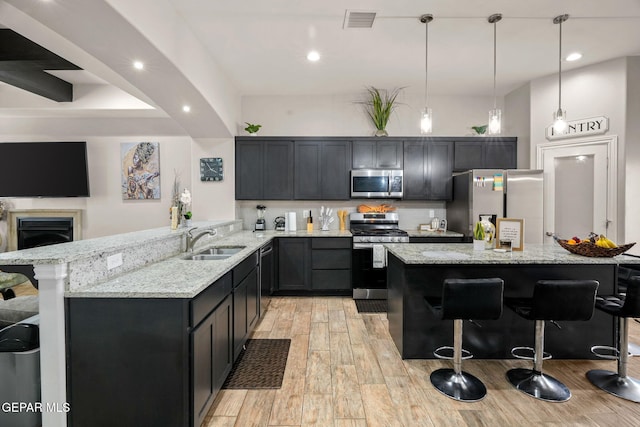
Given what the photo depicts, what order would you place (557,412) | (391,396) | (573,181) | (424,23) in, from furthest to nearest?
(573,181), (424,23), (391,396), (557,412)

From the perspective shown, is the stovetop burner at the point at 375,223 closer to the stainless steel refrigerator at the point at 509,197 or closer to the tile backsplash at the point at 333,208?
the tile backsplash at the point at 333,208

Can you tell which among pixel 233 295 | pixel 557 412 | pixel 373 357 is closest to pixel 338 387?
pixel 373 357

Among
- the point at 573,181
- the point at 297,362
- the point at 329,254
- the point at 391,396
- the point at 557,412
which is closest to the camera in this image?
the point at 557,412

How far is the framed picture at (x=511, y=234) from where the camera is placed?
2.75m

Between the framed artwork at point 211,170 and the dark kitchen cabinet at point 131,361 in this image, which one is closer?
the dark kitchen cabinet at point 131,361

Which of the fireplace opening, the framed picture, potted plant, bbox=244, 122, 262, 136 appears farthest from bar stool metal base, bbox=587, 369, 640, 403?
the fireplace opening

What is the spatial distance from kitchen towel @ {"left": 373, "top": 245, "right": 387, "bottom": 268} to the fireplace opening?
5.12 meters

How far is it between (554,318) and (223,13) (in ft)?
12.3

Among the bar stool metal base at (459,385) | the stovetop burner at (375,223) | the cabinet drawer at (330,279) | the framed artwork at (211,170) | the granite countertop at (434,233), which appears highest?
the framed artwork at (211,170)

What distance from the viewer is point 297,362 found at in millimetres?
2742

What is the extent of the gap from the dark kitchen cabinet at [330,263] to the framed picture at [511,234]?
2.16m

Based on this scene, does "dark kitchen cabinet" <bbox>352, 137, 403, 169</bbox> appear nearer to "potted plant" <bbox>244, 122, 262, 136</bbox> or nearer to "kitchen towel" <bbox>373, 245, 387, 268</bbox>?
"kitchen towel" <bbox>373, 245, 387, 268</bbox>

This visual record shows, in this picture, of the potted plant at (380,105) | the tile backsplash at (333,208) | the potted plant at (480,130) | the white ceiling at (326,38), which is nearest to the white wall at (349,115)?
the potted plant at (380,105)

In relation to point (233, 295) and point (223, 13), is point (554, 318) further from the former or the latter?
point (223, 13)
